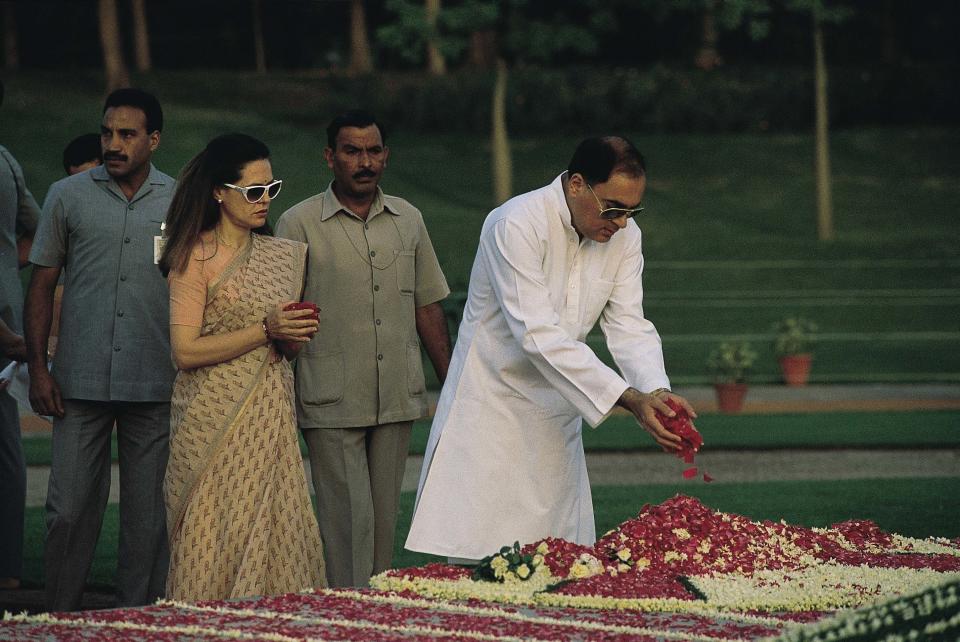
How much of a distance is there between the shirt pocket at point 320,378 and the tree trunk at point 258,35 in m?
42.2

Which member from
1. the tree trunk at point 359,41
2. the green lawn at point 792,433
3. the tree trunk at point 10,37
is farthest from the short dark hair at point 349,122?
the tree trunk at point 10,37

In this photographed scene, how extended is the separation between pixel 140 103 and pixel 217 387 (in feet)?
5.48

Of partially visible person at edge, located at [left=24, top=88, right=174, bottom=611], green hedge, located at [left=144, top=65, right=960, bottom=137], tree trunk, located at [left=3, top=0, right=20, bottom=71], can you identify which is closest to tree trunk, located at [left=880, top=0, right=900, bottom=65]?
green hedge, located at [left=144, top=65, right=960, bottom=137]

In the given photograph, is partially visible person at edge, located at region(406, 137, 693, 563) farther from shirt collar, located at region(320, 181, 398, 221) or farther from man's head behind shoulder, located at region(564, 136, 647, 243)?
shirt collar, located at region(320, 181, 398, 221)

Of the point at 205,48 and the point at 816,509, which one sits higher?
the point at 205,48

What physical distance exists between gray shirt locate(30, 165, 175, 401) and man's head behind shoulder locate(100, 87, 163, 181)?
8 cm

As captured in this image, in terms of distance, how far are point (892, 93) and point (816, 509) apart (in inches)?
1373

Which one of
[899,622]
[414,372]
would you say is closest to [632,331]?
[414,372]

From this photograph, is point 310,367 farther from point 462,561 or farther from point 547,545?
point 547,545

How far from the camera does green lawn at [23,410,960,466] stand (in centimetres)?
1324

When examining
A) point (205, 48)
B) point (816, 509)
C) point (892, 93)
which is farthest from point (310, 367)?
point (205, 48)

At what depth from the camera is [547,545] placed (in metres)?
4.73

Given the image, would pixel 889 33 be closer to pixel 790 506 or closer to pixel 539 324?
pixel 790 506

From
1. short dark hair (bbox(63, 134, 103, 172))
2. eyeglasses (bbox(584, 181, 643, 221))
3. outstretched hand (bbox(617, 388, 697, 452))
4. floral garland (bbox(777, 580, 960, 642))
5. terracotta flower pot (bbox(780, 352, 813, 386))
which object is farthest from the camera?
terracotta flower pot (bbox(780, 352, 813, 386))
